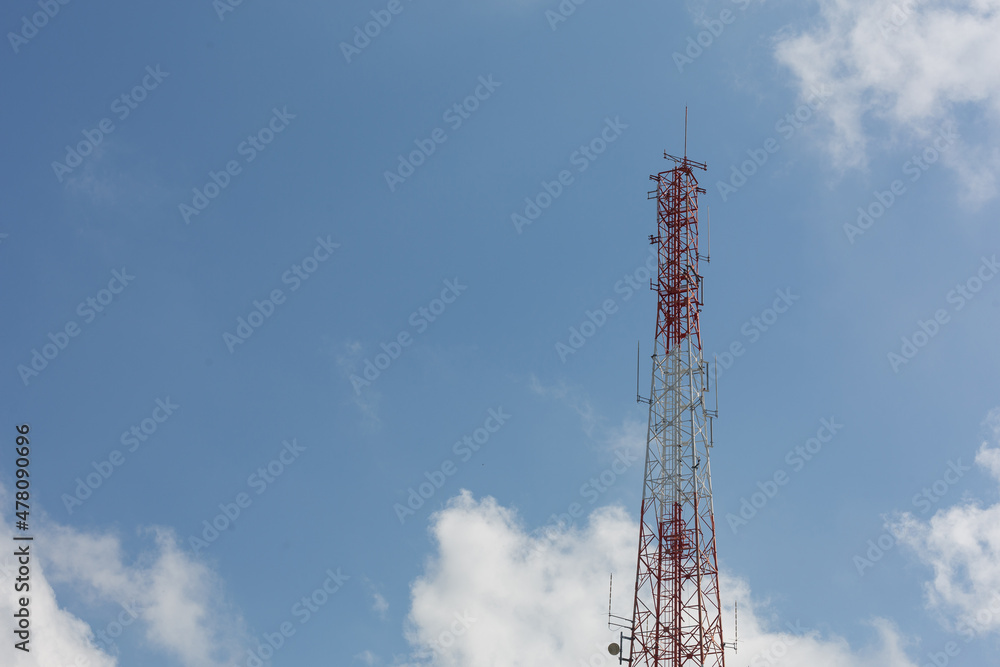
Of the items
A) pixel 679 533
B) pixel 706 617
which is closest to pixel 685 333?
pixel 679 533

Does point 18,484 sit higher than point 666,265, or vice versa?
point 666,265

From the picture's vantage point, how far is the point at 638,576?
237 ft

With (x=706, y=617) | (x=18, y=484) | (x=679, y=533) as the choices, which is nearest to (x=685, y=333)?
(x=679, y=533)

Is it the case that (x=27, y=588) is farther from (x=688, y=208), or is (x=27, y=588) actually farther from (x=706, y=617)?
(x=688, y=208)

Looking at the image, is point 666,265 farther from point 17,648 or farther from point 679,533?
point 17,648

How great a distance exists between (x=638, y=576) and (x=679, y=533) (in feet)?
10.9

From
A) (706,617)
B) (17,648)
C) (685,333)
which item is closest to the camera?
(17,648)

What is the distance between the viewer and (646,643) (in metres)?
71.1

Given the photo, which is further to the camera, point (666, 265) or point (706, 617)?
point (666, 265)

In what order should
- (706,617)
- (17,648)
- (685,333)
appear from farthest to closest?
(685,333)
(706,617)
(17,648)

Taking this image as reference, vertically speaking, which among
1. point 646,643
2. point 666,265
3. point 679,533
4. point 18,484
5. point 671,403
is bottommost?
point 18,484

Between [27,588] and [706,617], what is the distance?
114 ft

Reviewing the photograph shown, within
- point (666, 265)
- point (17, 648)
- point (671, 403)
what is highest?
point (666, 265)

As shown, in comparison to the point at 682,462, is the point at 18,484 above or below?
below
